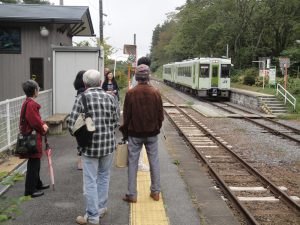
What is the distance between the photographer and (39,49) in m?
14.9

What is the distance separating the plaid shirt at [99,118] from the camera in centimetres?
500

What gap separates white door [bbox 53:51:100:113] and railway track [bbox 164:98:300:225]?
373cm

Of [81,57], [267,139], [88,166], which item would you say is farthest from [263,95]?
[88,166]

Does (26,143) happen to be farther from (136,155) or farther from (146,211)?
(146,211)

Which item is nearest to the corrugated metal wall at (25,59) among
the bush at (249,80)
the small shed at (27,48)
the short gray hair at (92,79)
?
the small shed at (27,48)

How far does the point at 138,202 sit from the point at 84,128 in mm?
1666

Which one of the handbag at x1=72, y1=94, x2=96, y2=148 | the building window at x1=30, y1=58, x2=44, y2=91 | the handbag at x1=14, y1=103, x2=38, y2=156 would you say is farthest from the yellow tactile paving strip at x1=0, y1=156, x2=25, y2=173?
the building window at x1=30, y1=58, x2=44, y2=91

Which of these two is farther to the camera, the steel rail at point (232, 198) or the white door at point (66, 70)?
the white door at point (66, 70)

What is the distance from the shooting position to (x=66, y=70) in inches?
550

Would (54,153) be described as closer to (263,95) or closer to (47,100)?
(47,100)

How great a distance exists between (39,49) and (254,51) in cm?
3133

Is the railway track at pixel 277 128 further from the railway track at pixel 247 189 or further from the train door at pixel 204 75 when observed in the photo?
the train door at pixel 204 75

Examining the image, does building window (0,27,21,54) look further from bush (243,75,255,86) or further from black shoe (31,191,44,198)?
bush (243,75,255,86)

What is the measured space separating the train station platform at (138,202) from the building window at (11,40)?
282 inches
